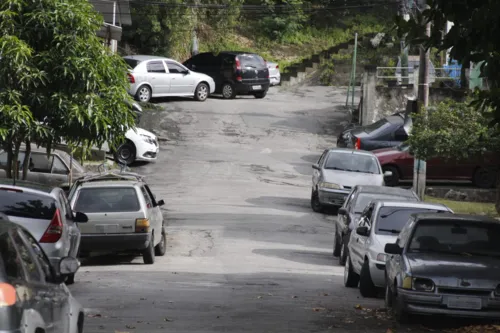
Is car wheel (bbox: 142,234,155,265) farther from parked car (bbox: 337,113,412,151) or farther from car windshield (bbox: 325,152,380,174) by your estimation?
parked car (bbox: 337,113,412,151)

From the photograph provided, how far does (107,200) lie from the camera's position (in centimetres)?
2020

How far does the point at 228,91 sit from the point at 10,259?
3809cm

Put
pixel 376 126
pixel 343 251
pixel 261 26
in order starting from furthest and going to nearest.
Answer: pixel 261 26
pixel 376 126
pixel 343 251

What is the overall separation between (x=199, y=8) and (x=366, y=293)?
31.9m

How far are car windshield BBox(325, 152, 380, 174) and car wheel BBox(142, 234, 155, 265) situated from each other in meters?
9.63

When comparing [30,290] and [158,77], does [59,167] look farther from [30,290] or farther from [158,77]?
[30,290]

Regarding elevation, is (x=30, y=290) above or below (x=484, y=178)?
above

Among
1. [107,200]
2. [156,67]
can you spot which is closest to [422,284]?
[107,200]

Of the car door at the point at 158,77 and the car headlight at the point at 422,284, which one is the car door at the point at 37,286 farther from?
the car door at the point at 158,77

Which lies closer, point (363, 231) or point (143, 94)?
point (363, 231)

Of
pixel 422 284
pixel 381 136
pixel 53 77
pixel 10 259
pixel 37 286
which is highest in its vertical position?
pixel 53 77

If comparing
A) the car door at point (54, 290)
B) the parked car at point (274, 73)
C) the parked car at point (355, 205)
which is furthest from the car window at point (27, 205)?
the parked car at point (274, 73)

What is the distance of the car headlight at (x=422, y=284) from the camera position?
12875mm

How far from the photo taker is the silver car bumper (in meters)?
12.7
